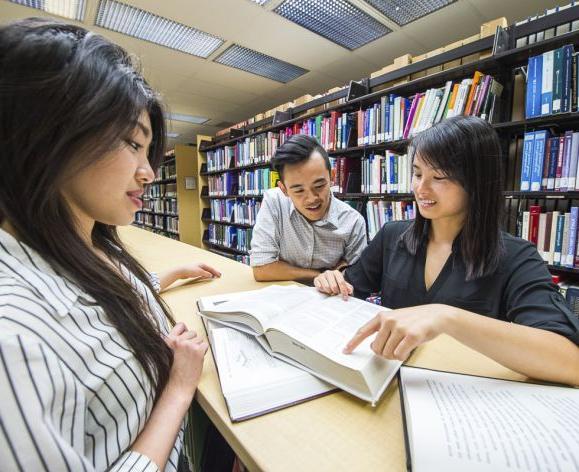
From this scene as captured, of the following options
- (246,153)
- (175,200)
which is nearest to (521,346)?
(246,153)

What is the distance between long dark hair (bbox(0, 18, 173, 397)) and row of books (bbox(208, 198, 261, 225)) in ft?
9.77

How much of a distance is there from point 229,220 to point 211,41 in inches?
81.1

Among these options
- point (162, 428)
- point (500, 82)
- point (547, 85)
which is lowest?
point (162, 428)

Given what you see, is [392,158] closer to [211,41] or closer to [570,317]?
[570,317]

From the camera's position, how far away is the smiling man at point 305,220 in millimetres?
1325

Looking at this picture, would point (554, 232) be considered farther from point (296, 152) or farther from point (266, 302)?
point (266, 302)

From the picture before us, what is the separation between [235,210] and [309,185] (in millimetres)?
2657

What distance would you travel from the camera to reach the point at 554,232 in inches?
56.8

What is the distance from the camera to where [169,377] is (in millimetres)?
525

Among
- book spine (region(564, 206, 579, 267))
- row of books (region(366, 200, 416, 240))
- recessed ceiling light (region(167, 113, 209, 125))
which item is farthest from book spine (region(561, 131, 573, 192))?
recessed ceiling light (region(167, 113, 209, 125))

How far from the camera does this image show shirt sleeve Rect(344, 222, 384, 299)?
3.76 ft

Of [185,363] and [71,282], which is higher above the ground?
[71,282]

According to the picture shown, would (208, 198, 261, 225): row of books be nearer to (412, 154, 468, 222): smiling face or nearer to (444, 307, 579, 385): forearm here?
(412, 154, 468, 222): smiling face

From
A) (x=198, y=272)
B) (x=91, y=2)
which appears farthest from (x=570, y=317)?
(x=91, y=2)
